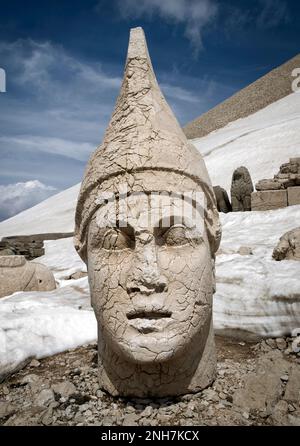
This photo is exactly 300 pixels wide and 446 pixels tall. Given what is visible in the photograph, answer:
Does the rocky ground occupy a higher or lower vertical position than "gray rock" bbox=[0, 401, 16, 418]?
higher

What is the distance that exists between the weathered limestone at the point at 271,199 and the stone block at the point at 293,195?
0.12m

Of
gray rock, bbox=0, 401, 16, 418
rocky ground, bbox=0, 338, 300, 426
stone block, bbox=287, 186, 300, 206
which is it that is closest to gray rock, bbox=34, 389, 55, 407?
rocky ground, bbox=0, 338, 300, 426

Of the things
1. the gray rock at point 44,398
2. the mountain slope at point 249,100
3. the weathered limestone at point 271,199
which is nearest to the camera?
the gray rock at point 44,398

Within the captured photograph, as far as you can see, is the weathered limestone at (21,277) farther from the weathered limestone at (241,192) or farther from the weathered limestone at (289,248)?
the weathered limestone at (241,192)

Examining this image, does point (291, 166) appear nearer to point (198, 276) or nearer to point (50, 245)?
point (50, 245)

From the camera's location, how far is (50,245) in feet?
43.6

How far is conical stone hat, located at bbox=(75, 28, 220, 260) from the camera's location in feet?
8.48

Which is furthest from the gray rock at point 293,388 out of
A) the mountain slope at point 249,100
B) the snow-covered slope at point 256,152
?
the mountain slope at point 249,100

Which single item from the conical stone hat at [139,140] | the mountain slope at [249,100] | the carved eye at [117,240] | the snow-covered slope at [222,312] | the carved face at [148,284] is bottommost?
the snow-covered slope at [222,312]

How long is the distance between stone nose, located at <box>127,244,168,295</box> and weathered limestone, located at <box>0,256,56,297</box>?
4431 mm

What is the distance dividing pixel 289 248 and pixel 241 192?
8.20 m

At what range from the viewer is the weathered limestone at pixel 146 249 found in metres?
2.36

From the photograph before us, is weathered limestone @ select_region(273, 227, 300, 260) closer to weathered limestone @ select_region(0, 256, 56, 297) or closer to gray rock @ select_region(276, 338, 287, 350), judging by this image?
gray rock @ select_region(276, 338, 287, 350)
